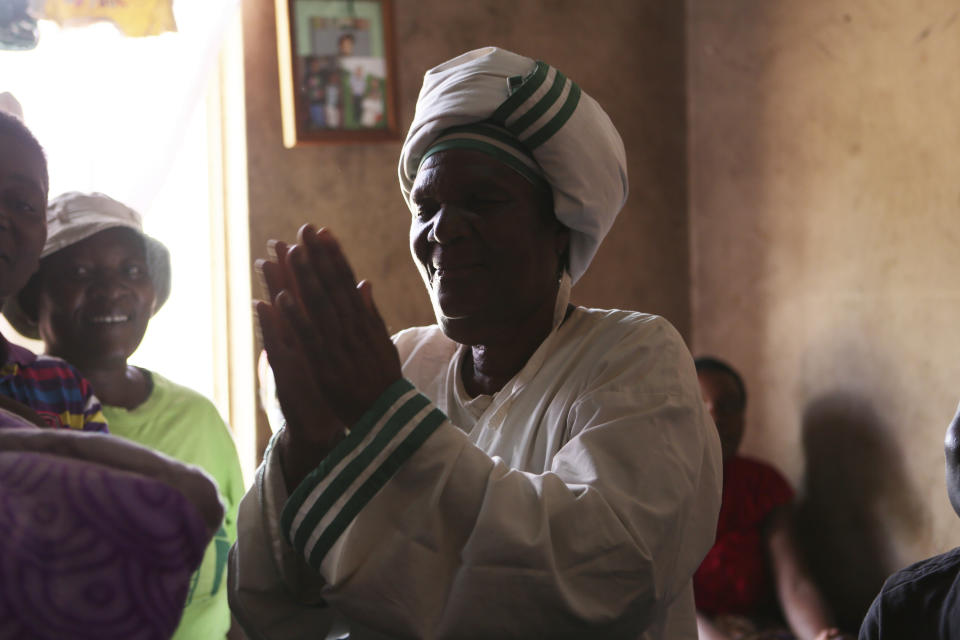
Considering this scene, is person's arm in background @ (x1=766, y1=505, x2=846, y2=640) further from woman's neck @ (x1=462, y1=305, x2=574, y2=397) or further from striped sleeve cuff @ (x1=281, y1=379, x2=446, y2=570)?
striped sleeve cuff @ (x1=281, y1=379, x2=446, y2=570)

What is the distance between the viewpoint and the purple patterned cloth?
0.64m

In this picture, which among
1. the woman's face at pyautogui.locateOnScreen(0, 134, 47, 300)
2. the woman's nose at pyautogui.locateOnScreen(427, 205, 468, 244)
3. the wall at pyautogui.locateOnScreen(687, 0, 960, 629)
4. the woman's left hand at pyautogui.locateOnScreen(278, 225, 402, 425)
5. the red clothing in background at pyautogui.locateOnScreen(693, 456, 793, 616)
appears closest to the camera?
the woman's left hand at pyautogui.locateOnScreen(278, 225, 402, 425)

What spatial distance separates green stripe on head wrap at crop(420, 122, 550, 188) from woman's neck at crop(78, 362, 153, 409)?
0.98 metres

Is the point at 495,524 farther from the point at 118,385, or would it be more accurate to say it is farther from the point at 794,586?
the point at 794,586

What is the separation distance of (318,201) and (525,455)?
194 cm

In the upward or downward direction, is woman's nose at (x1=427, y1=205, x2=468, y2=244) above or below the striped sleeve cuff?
above

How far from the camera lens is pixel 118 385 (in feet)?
6.20

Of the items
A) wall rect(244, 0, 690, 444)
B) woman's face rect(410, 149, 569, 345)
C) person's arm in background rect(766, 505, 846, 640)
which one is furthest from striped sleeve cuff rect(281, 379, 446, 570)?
wall rect(244, 0, 690, 444)

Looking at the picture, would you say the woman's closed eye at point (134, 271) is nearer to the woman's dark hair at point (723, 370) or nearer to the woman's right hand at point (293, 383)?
the woman's right hand at point (293, 383)

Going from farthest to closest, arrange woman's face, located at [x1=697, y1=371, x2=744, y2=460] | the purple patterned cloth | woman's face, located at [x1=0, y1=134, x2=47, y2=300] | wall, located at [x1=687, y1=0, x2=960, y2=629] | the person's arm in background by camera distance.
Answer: woman's face, located at [x1=697, y1=371, x2=744, y2=460], the person's arm in background, wall, located at [x1=687, y1=0, x2=960, y2=629], woman's face, located at [x1=0, y1=134, x2=47, y2=300], the purple patterned cloth

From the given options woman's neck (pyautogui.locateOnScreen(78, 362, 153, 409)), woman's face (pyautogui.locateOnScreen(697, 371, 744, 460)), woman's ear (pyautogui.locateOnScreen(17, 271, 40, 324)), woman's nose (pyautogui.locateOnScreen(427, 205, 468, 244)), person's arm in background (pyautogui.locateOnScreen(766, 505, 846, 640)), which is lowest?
person's arm in background (pyautogui.locateOnScreen(766, 505, 846, 640))

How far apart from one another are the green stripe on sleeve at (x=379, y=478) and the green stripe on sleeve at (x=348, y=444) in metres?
0.04

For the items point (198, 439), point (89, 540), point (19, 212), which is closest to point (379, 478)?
point (89, 540)

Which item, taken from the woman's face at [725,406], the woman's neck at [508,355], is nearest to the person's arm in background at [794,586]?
the woman's face at [725,406]
